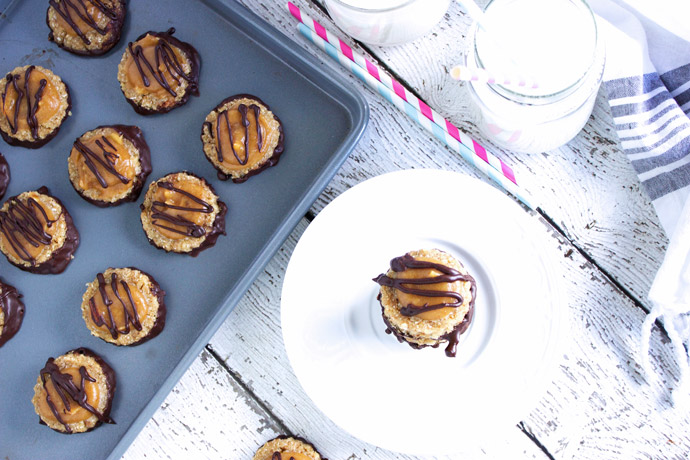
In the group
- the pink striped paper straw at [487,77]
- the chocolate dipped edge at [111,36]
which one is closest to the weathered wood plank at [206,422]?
the chocolate dipped edge at [111,36]

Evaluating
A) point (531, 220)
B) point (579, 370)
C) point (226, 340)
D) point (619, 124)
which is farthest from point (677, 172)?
point (226, 340)

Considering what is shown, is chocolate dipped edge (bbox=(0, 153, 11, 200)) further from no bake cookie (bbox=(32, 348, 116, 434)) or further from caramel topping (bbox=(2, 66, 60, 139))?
no bake cookie (bbox=(32, 348, 116, 434))

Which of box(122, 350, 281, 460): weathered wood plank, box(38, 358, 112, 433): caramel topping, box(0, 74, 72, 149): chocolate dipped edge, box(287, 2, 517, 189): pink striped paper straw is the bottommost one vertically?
box(38, 358, 112, 433): caramel topping

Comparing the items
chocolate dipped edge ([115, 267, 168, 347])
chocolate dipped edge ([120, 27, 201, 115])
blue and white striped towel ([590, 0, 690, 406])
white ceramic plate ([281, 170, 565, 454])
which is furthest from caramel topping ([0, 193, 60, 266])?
blue and white striped towel ([590, 0, 690, 406])

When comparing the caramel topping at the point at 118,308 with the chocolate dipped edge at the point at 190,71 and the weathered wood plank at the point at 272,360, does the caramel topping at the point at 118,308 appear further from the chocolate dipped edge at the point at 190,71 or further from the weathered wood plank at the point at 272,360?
the chocolate dipped edge at the point at 190,71

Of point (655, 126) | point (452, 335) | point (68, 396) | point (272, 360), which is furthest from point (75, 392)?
point (655, 126)

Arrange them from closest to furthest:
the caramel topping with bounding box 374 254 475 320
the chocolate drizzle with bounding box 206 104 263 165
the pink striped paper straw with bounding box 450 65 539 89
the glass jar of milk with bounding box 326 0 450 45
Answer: the pink striped paper straw with bounding box 450 65 539 89
the caramel topping with bounding box 374 254 475 320
the glass jar of milk with bounding box 326 0 450 45
the chocolate drizzle with bounding box 206 104 263 165

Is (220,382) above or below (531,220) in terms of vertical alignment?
below

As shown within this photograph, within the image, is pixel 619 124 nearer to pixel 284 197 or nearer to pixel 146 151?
pixel 284 197
